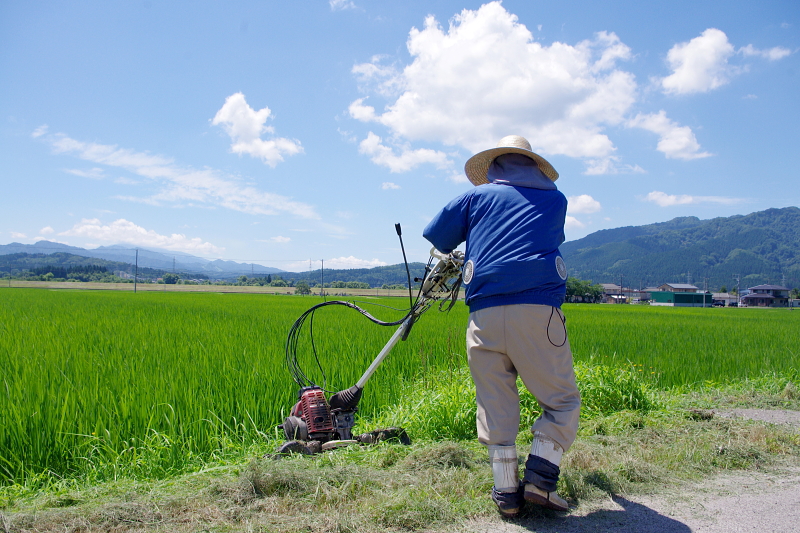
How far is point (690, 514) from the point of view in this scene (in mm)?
2174

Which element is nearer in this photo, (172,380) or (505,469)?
(505,469)

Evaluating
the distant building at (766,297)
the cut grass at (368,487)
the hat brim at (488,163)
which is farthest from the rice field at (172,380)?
the distant building at (766,297)

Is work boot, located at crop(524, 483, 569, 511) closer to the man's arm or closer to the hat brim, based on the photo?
the man's arm

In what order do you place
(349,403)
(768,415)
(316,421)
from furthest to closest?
(768,415) → (349,403) → (316,421)

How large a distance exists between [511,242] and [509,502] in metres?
1.14

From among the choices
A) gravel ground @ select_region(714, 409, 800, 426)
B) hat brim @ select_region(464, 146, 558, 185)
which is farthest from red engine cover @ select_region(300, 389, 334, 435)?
gravel ground @ select_region(714, 409, 800, 426)

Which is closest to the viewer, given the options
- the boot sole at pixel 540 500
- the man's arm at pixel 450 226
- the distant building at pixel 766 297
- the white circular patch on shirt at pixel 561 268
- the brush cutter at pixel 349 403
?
the boot sole at pixel 540 500

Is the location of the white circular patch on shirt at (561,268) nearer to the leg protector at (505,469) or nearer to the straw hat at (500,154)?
the straw hat at (500,154)

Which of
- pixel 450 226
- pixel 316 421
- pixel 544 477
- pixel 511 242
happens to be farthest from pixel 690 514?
pixel 316 421

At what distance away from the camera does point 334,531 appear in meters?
1.93

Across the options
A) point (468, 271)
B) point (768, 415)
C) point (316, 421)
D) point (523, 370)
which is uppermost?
point (468, 271)

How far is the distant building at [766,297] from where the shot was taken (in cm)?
8003

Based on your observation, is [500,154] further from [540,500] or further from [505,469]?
[540,500]

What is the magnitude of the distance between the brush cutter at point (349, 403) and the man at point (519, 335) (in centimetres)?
38
